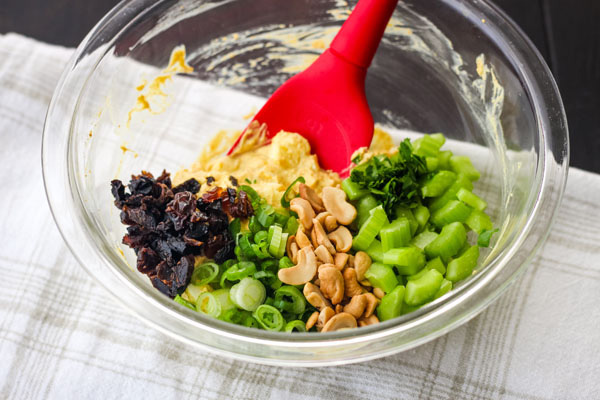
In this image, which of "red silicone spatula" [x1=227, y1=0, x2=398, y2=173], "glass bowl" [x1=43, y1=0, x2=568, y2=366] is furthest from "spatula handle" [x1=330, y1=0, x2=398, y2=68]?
"glass bowl" [x1=43, y1=0, x2=568, y2=366]

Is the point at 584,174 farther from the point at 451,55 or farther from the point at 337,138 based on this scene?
the point at 337,138

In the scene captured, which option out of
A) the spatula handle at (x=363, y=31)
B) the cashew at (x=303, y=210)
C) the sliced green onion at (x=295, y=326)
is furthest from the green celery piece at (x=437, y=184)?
the sliced green onion at (x=295, y=326)

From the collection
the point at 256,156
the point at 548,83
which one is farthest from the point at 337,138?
the point at 548,83

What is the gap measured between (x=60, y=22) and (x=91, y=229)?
2009 millimetres

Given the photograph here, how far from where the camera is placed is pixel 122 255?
2199 millimetres

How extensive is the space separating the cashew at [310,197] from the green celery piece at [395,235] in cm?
26

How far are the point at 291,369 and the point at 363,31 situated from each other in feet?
4.49

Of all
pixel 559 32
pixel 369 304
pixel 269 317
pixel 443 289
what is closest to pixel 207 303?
pixel 269 317

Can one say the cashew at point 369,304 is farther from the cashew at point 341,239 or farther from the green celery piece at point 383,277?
the cashew at point 341,239

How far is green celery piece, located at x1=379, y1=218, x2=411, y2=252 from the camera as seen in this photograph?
6.90 ft

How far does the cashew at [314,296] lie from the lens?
2010 millimetres

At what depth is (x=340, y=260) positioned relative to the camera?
2107 millimetres

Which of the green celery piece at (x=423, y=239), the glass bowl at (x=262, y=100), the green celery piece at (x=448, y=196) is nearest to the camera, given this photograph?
the glass bowl at (x=262, y=100)

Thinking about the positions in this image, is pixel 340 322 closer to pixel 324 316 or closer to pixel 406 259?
pixel 324 316
